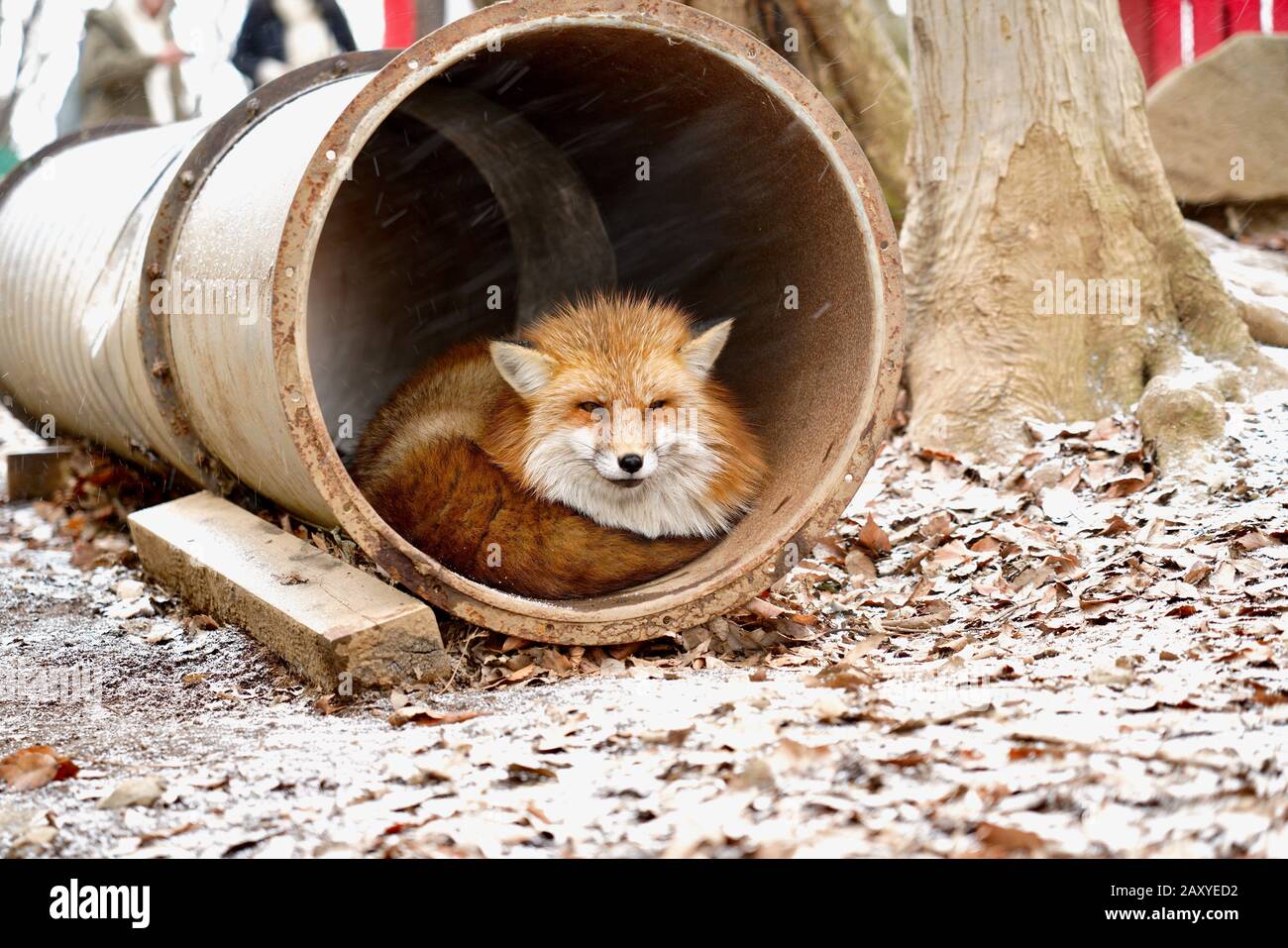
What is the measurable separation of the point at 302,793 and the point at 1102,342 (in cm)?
458

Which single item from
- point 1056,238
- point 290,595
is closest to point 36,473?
point 290,595

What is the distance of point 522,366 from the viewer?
470 cm

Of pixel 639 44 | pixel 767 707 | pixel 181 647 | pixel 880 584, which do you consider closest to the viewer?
pixel 767 707

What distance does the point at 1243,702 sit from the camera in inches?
115

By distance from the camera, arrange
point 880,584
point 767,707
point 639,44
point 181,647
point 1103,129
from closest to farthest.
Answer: point 767,707 < point 639,44 < point 181,647 < point 880,584 < point 1103,129

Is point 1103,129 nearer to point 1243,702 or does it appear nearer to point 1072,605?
point 1072,605

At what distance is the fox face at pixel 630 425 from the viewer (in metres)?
4.56

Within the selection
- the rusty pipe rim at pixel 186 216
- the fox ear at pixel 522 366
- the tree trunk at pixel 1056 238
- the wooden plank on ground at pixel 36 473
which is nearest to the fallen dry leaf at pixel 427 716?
the fox ear at pixel 522 366

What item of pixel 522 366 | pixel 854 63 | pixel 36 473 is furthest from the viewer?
pixel 854 63

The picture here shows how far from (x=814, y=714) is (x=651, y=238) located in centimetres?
353

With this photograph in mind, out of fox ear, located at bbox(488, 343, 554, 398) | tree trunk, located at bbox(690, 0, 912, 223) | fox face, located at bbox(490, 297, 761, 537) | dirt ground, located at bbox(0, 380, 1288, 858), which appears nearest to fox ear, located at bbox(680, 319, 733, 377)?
fox face, located at bbox(490, 297, 761, 537)

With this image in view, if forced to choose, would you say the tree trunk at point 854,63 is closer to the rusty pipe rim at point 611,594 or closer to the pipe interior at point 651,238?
the pipe interior at point 651,238

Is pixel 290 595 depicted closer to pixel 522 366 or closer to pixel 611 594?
pixel 611 594

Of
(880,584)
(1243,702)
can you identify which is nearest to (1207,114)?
(880,584)
